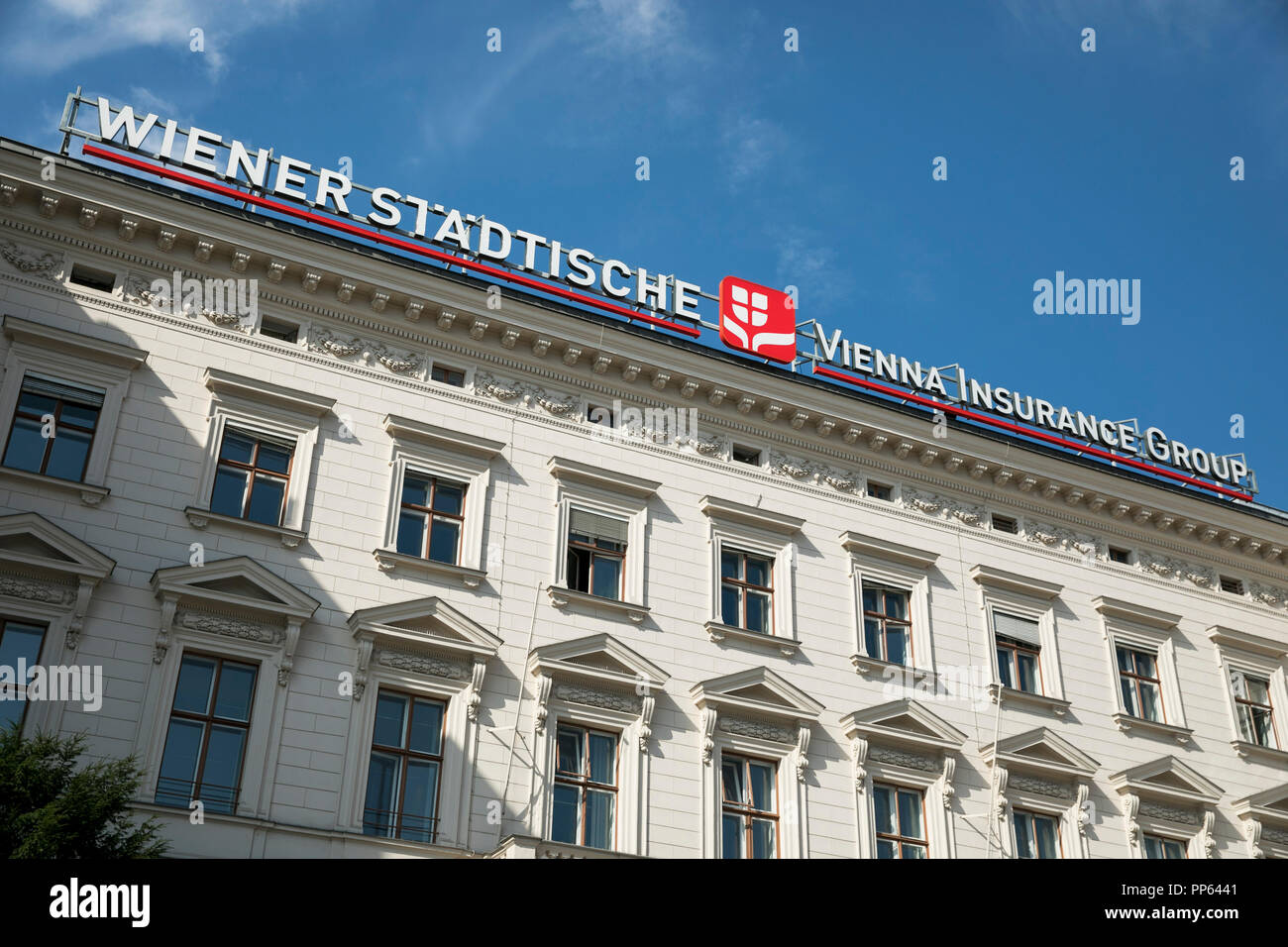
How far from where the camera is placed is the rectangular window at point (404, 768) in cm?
2125

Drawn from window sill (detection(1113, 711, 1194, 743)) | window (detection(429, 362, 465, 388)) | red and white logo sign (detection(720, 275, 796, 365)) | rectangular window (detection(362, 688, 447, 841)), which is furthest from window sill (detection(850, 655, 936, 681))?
window (detection(429, 362, 465, 388))

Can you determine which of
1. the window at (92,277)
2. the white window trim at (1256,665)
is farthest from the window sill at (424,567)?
the white window trim at (1256,665)

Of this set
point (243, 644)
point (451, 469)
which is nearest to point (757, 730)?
point (451, 469)

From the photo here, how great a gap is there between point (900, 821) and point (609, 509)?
26.6 ft

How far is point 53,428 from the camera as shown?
72.7 feet

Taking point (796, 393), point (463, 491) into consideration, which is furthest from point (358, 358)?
point (796, 393)

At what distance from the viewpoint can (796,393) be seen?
92.7 ft

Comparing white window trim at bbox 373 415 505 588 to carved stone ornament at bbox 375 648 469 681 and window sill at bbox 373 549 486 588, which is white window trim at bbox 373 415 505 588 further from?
carved stone ornament at bbox 375 648 469 681

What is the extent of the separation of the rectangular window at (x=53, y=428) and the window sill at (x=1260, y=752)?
2460 cm

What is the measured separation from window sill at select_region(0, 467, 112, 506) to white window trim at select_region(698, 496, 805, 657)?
36.6 ft

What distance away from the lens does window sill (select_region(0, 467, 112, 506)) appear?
21234 mm

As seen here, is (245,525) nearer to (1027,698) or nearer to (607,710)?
(607,710)

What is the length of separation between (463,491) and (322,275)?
4822 mm

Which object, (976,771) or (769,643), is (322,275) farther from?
(976,771)
